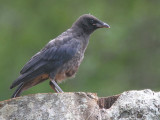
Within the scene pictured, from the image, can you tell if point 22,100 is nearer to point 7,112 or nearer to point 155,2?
point 7,112

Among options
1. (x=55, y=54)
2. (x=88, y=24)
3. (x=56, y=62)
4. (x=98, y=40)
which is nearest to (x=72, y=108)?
(x=56, y=62)

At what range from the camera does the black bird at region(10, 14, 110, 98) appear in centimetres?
807

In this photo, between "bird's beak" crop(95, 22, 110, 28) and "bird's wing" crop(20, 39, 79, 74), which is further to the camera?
"bird's beak" crop(95, 22, 110, 28)

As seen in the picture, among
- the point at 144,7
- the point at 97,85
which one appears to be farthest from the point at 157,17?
the point at 97,85

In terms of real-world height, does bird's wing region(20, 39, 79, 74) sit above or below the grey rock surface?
above

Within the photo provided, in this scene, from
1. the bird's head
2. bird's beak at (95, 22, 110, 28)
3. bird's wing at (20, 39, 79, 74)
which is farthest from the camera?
the bird's head

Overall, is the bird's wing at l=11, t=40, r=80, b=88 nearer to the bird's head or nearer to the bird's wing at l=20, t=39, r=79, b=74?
the bird's wing at l=20, t=39, r=79, b=74

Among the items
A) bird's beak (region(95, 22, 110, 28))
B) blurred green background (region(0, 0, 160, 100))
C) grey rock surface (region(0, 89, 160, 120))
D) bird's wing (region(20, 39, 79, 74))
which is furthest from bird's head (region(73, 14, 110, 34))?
blurred green background (region(0, 0, 160, 100))

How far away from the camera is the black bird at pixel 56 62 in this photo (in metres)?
8.07

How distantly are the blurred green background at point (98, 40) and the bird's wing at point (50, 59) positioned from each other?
4.39 metres

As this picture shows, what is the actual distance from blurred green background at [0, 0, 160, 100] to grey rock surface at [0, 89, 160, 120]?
265 inches

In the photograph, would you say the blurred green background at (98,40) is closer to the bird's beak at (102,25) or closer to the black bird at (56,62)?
the bird's beak at (102,25)

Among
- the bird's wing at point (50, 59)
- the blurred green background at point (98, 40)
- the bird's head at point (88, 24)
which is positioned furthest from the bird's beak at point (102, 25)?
the blurred green background at point (98, 40)

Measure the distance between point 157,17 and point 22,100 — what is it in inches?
402
